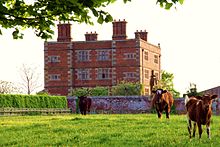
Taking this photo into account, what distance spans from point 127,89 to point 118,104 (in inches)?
278

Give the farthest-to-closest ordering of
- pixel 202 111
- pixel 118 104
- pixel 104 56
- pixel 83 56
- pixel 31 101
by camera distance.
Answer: pixel 83 56 → pixel 104 56 → pixel 118 104 → pixel 31 101 → pixel 202 111

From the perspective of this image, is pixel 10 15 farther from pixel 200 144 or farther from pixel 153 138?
pixel 153 138

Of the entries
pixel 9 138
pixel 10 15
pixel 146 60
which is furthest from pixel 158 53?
pixel 10 15

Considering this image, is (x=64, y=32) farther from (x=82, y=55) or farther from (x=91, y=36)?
(x=82, y=55)

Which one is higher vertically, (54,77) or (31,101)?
(54,77)

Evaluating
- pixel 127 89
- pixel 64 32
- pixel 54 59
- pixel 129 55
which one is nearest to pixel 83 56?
pixel 54 59

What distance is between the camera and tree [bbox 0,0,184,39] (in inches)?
318

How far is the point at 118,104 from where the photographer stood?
56750 millimetres

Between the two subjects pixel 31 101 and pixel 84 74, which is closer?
pixel 31 101

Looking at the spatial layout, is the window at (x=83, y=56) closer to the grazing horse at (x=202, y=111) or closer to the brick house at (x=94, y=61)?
the brick house at (x=94, y=61)

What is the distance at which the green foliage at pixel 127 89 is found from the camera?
2506 inches

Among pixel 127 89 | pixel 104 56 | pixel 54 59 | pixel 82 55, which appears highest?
pixel 82 55

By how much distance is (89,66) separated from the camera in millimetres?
69562

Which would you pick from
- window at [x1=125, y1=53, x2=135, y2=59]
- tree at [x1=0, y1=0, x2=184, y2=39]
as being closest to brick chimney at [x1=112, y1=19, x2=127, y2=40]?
window at [x1=125, y1=53, x2=135, y2=59]
